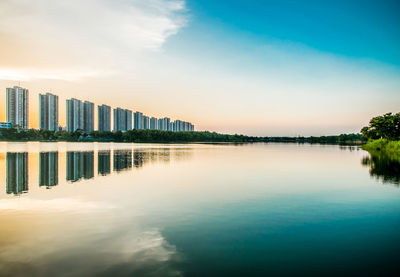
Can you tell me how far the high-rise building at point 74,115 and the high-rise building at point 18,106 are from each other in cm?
2014

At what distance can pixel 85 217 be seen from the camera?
880cm

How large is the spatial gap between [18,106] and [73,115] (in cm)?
2648

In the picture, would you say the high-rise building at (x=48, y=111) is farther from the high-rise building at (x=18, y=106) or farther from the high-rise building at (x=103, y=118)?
the high-rise building at (x=103, y=118)

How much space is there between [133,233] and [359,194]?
36.6 ft

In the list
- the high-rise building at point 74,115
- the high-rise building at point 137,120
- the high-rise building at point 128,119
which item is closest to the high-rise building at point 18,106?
the high-rise building at point 74,115

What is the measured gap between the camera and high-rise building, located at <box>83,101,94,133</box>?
158 m

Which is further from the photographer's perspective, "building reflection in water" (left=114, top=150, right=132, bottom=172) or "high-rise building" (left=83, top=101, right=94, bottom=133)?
"high-rise building" (left=83, top=101, right=94, bottom=133)

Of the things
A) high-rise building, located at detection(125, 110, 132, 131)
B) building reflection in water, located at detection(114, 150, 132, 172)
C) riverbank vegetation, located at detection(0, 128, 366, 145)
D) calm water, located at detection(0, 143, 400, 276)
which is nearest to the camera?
Answer: calm water, located at detection(0, 143, 400, 276)

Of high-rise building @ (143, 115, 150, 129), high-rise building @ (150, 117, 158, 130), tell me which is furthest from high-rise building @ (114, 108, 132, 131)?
high-rise building @ (150, 117, 158, 130)

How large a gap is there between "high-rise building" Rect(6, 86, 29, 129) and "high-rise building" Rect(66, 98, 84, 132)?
2014cm

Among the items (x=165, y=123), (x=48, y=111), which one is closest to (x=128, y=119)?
(x=165, y=123)

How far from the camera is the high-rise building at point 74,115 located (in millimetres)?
150600

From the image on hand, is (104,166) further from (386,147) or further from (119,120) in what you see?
(119,120)

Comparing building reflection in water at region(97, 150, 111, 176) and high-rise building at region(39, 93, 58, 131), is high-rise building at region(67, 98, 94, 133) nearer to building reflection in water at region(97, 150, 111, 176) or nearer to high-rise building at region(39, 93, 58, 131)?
high-rise building at region(39, 93, 58, 131)
